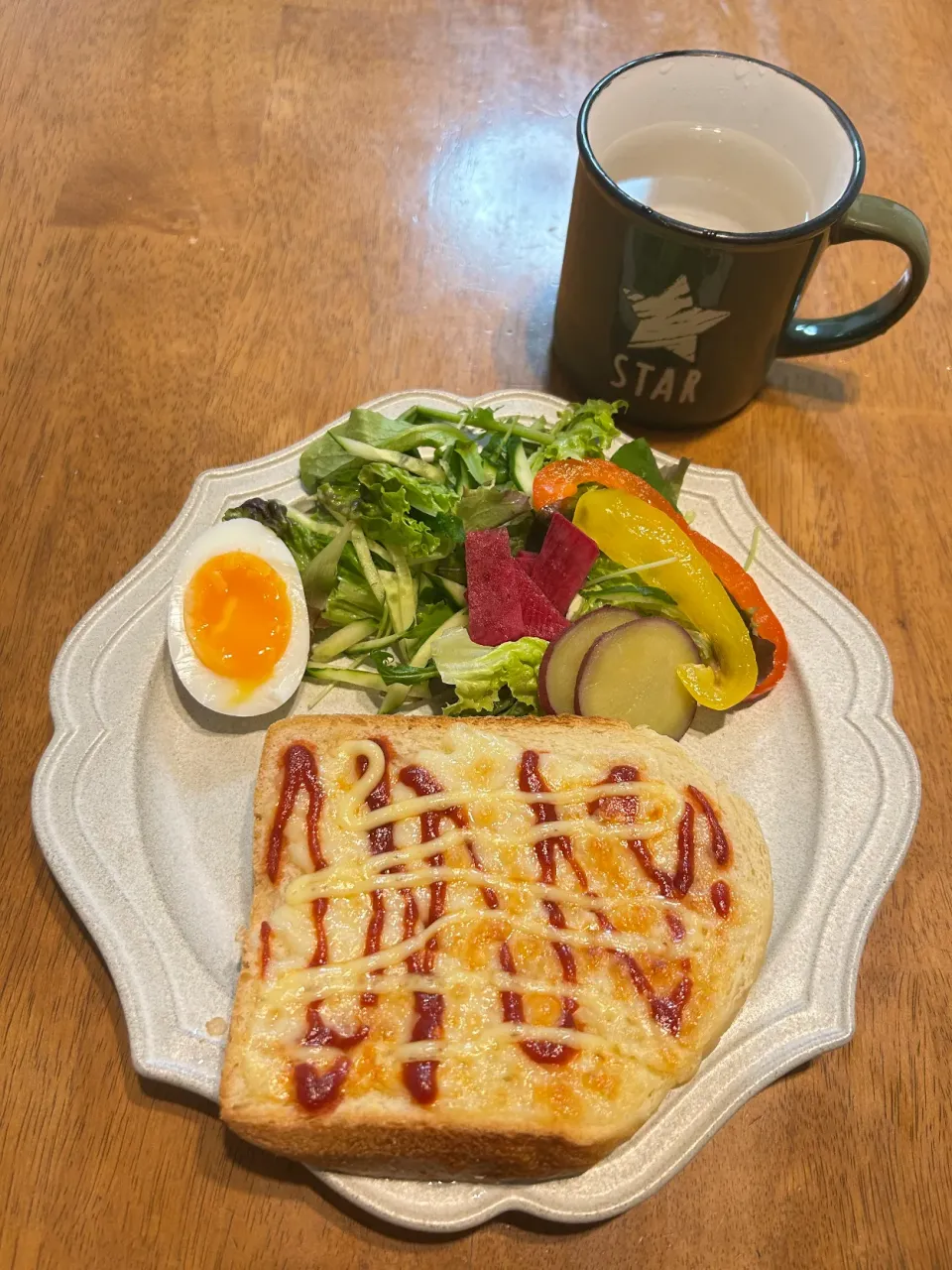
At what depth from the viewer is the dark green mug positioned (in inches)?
83.9

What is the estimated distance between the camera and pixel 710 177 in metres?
2.51

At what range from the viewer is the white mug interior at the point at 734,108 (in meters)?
2.29

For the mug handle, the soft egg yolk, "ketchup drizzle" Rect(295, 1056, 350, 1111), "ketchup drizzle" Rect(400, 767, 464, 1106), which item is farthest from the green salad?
"ketchup drizzle" Rect(295, 1056, 350, 1111)

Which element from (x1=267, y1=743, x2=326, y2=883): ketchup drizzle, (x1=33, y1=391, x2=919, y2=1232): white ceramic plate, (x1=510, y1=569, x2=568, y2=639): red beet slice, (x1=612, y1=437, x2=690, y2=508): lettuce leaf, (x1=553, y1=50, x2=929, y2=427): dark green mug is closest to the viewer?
(x1=33, y1=391, x2=919, y2=1232): white ceramic plate

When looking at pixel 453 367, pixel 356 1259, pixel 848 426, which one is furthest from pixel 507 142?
pixel 356 1259

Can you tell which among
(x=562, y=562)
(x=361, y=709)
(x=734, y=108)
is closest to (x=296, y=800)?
(x=361, y=709)

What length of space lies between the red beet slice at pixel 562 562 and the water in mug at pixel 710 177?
Result: 3.02ft

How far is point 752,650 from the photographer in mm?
2162

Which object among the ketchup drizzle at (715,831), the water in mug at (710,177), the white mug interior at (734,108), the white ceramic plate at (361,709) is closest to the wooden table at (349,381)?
the white ceramic plate at (361,709)

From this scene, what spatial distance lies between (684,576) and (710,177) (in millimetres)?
1171

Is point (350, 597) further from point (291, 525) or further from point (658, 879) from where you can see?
point (658, 879)

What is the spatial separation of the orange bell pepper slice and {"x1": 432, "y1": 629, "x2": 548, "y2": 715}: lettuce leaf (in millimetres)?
394

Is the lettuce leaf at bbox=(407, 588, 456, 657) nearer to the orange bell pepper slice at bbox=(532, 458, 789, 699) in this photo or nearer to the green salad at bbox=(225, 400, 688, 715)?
the green salad at bbox=(225, 400, 688, 715)

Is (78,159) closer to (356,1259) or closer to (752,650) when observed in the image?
(752,650)
